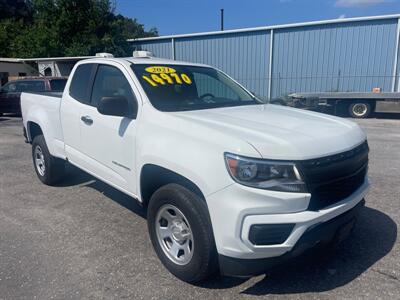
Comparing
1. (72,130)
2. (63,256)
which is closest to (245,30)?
(72,130)

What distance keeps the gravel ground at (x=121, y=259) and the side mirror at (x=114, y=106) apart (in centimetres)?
137

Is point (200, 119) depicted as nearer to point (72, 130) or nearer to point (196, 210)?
point (196, 210)

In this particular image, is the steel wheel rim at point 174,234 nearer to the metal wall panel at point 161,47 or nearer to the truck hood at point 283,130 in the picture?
the truck hood at point 283,130

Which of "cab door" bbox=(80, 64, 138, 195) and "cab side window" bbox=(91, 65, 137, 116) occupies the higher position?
"cab side window" bbox=(91, 65, 137, 116)

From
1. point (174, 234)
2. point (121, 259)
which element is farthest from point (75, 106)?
point (174, 234)

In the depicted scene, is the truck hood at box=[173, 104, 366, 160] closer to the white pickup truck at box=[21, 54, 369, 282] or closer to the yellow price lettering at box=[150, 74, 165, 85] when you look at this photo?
the white pickup truck at box=[21, 54, 369, 282]

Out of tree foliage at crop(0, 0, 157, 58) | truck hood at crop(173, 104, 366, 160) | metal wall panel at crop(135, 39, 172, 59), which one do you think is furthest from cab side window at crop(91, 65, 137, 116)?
Answer: tree foliage at crop(0, 0, 157, 58)

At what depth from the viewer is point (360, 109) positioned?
1544 centimetres

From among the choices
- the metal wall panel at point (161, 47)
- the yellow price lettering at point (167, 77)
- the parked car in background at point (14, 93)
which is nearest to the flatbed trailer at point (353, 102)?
the parked car in background at point (14, 93)

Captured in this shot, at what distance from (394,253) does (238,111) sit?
6.76 feet

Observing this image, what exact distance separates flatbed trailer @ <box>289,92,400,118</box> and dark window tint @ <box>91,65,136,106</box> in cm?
1198

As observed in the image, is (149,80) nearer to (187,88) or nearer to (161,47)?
(187,88)

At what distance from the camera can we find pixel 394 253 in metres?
3.47

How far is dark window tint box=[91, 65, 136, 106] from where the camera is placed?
3871 millimetres
